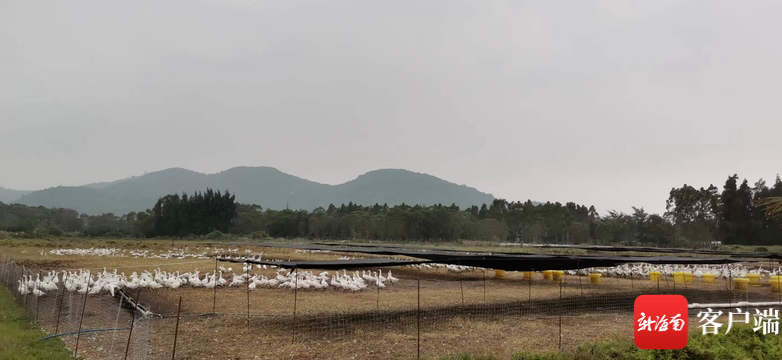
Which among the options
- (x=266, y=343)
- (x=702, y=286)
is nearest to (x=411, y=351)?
(x=266, y=343)

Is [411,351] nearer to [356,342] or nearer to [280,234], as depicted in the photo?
[356,342]

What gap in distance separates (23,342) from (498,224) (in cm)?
7131

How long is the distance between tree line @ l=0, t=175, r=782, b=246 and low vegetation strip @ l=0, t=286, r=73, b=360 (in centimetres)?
5827

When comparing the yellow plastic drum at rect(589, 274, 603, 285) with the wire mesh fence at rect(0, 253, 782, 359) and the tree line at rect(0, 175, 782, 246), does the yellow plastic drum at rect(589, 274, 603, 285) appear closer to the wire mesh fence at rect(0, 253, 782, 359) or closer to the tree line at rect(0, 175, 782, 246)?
the wire mesh fence at rect(0, 253, 782, 359)

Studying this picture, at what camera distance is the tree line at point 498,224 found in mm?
58500

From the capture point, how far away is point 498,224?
76.3 meters

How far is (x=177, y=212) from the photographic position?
7738 centimetres

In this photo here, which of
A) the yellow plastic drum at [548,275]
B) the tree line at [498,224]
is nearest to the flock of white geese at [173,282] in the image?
the yellow plastic drum at [548,275]

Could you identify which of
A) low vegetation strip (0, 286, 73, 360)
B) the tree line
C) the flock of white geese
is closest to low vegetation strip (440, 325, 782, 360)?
low vegetation strip (0, 286, 73, 360)

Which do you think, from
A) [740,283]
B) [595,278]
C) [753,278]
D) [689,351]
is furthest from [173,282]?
[753,278]

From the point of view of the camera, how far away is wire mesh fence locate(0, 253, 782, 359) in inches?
331

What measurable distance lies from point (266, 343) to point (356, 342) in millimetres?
1579

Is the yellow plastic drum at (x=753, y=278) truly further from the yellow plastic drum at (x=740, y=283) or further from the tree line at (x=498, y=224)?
the tree line at (x=498, y=224)

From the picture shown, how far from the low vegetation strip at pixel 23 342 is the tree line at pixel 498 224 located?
58273 mm
